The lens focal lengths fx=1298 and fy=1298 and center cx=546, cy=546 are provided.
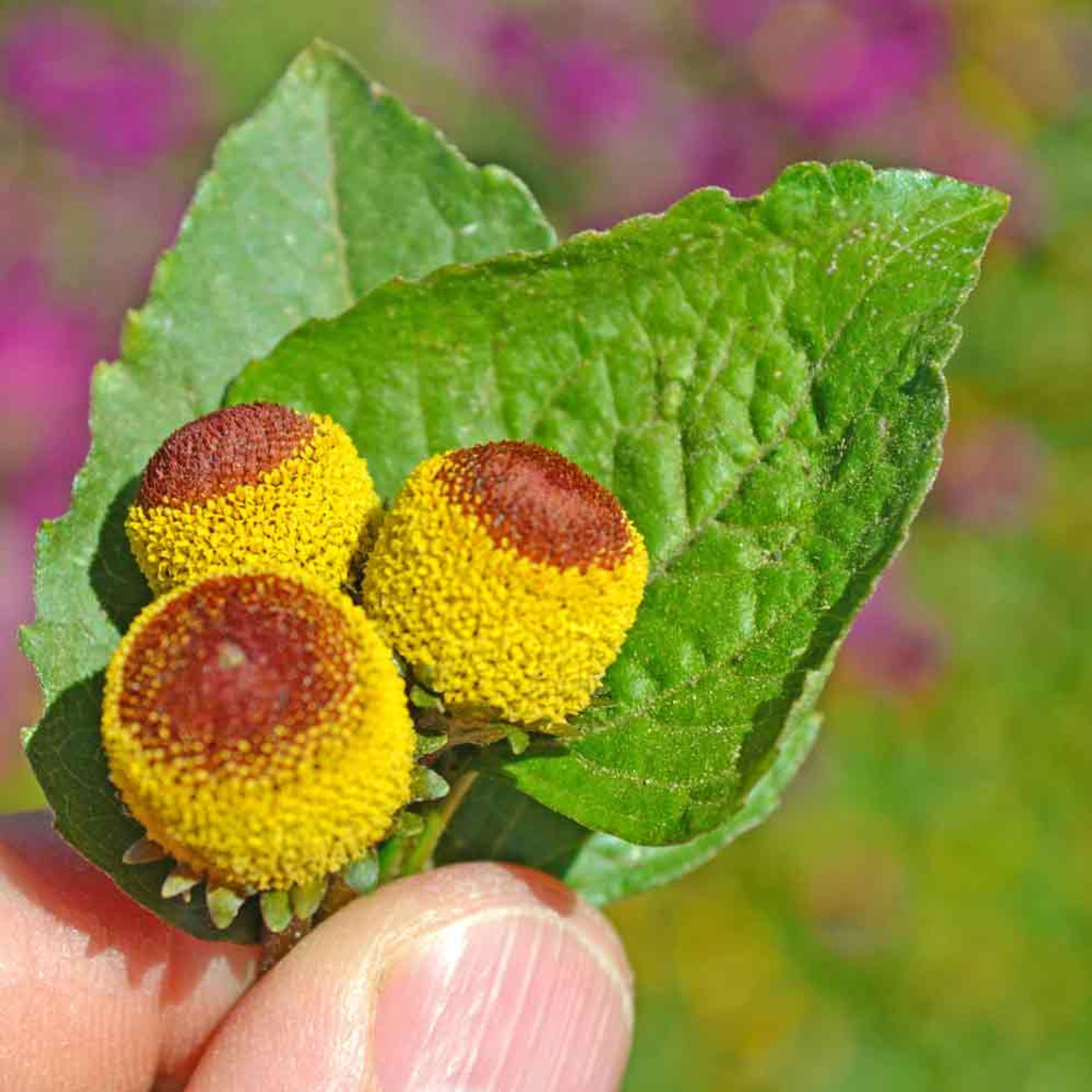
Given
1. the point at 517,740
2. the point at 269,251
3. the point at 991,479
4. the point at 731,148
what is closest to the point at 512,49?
the point at 731,148

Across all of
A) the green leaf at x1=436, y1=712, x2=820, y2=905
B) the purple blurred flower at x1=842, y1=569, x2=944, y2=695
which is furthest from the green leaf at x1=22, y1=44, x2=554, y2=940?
the purple blurred flower at x1=842, y1=569, x2=944, y2=695

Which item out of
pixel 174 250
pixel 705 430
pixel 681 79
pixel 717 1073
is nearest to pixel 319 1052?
pixel 705 430

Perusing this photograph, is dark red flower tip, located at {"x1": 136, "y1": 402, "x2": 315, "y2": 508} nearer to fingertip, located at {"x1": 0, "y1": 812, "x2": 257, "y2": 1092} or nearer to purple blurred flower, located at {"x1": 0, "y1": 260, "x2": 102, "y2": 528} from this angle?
fingertip, located at {"x1": 0, "y1": 812, "x2": 257, "y2": 1092}

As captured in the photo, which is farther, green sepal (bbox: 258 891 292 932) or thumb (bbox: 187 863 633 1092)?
thumb (bbox: 187 863 633 1092)

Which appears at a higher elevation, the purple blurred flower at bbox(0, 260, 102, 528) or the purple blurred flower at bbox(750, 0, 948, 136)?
the purple blurred flower at bbox(750, 0, 948, 136)

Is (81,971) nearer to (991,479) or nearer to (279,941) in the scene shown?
(279,941)

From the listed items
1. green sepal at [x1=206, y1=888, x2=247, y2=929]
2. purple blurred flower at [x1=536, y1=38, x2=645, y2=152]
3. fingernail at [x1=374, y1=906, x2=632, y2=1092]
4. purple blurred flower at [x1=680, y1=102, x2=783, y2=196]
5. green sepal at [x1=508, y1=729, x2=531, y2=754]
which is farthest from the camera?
purple blurred flower at [x1=536, y1=38, x2=645, y2=152]

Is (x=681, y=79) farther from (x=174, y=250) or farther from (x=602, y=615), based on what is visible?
(x=602, y=615)
